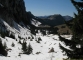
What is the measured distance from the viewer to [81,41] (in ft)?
39.3

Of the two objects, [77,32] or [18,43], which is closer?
[77,32]

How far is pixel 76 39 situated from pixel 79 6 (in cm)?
264

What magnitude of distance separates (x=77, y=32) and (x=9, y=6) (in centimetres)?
8439

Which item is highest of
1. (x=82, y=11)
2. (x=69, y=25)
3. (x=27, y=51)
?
(x=82, y=11)

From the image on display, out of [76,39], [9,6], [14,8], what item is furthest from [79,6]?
[14,8]

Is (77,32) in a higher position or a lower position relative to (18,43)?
higher

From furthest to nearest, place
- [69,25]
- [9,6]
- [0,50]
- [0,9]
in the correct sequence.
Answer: [9,6], [0,9], [0,50], [69,25]

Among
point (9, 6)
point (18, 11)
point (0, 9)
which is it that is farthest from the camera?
point (18, 11)

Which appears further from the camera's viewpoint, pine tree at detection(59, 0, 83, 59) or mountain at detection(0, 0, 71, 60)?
mountain at detection(0, 0, 71, 60)

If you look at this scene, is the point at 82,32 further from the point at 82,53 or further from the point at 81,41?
the point at 82,53

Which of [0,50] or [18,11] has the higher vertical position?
[18,11]

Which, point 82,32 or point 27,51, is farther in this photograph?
point 27,51

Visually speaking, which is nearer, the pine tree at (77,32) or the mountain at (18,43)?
the pine tree at (77,32)

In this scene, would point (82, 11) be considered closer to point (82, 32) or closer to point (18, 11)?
point (82, 32)
